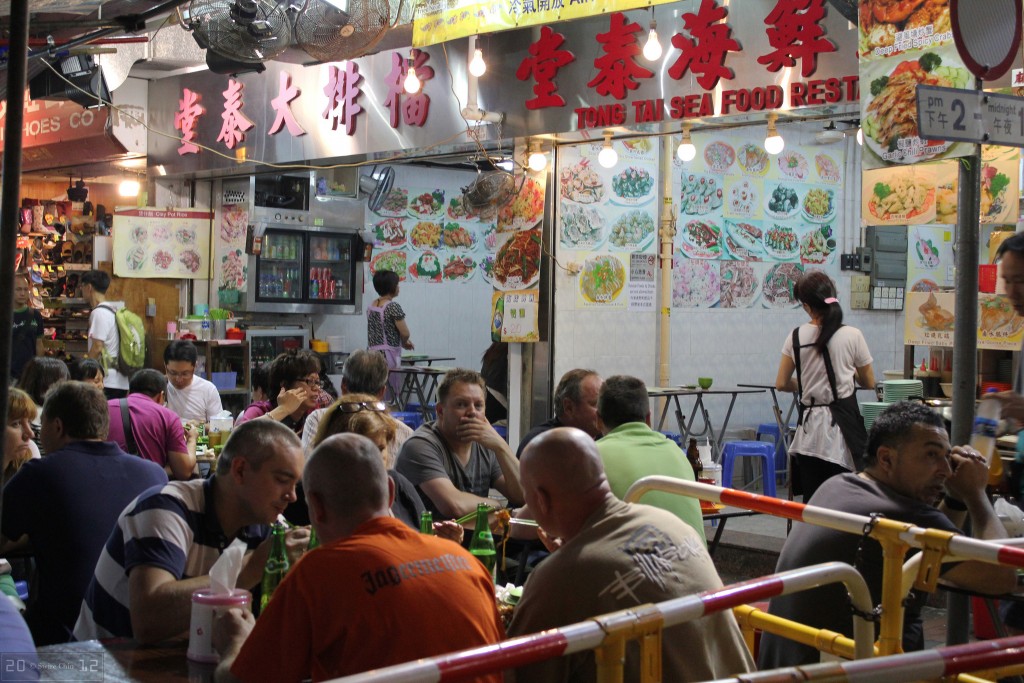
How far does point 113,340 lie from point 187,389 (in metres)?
3.60

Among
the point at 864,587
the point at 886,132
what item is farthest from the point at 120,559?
the point at 886,132

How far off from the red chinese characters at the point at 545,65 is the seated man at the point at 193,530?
6314 mm

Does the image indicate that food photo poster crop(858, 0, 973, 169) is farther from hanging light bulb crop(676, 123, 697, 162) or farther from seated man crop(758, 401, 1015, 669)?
seated man crop(758, 401, 1015, 669)

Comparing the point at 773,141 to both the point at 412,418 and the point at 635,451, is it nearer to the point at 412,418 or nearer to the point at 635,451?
the point at 635,451

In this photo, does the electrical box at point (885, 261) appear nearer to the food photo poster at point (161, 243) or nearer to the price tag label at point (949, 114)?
the food photo poster at point (161, 243)

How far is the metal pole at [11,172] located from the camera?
2275 millimetres

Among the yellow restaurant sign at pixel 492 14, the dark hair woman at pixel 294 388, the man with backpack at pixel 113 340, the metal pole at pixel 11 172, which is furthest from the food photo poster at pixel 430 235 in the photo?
the metal pole at pixel 11 172

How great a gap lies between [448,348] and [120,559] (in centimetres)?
1282

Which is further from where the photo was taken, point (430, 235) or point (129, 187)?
point (430, 235)

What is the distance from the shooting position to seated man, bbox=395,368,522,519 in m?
5.41

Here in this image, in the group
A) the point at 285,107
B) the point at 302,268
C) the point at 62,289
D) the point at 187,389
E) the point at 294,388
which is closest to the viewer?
the point at 294,388

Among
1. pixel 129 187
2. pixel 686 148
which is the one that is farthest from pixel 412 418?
pixel 686 148

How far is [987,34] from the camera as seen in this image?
4332mm

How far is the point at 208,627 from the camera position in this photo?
9.68 ft
